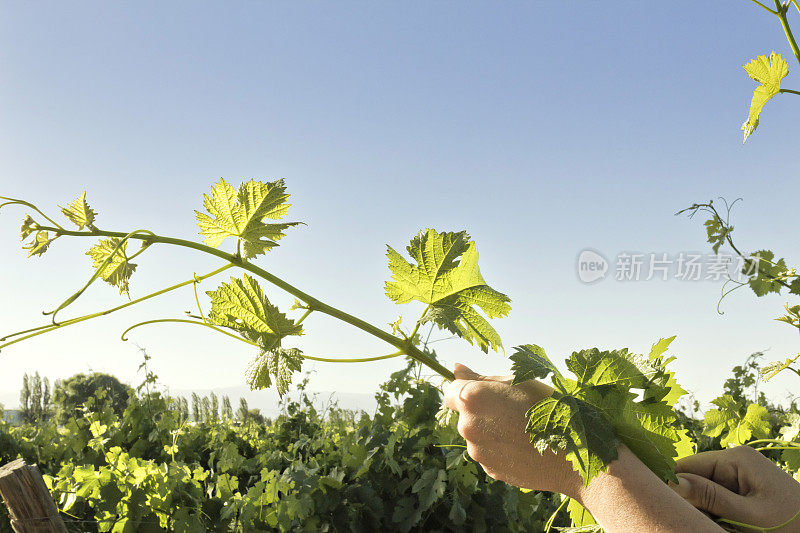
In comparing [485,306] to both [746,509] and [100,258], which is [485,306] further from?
[100,258]

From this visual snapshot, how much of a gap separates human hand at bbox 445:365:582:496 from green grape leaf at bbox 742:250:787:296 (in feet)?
7.25

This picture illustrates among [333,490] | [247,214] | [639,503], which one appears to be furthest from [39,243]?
[333,490]

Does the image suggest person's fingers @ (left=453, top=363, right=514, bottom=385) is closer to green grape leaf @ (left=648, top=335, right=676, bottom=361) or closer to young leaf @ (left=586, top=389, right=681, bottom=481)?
young leaf @ (left=586, top=389, right=681, bottom=481)

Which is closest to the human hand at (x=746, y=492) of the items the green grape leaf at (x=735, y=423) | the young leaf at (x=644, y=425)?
the young leaf at (x=644, y=425)

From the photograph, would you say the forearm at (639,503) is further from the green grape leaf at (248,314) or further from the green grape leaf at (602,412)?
the green grape leaf at (248,314)

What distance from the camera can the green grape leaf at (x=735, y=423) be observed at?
102 inches

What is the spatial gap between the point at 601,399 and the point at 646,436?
12 cm

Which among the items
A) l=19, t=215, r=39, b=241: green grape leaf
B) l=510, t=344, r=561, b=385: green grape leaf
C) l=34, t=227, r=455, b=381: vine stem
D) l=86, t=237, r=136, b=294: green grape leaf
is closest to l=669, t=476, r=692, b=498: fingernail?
l=510, t=344, r=561, b=385: green grape leaf

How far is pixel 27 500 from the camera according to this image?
2406 mm

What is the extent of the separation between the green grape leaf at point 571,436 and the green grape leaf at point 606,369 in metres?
0.10

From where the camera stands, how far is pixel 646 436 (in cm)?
127

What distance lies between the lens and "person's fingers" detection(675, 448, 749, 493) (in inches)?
61.0

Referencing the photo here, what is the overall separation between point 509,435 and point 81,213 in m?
1.14

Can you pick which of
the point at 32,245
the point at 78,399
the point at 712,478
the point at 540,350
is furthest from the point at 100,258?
the point at 78,399
